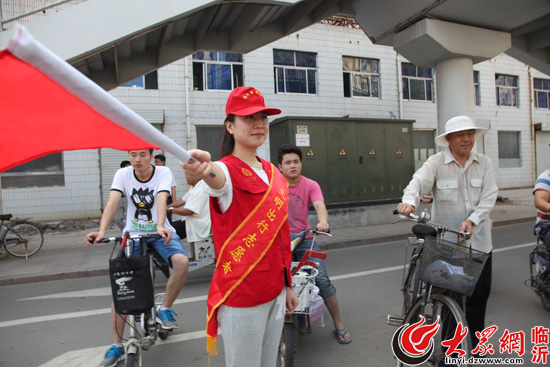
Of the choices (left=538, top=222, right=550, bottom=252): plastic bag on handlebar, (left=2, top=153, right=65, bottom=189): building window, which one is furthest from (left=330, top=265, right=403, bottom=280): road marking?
(left=2, top=153, right=65, bottom=189): building window

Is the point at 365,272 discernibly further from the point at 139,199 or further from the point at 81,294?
the point at 81,294

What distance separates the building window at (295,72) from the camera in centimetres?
1505

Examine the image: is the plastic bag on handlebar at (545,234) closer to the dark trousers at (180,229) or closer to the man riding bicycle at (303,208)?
the man riding bicycle at (303,208)

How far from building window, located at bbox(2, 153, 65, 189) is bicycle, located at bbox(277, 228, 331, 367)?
11.9 m

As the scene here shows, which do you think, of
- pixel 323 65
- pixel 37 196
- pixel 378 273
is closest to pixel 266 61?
pixel 323 65

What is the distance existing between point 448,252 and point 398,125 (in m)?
8.94

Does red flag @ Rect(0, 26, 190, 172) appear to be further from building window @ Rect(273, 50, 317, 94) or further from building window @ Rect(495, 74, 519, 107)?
building window @ Rect(495, 74, 519, 107)

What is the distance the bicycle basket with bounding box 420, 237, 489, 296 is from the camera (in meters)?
2.49

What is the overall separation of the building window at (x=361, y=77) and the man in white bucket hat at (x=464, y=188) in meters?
13.7

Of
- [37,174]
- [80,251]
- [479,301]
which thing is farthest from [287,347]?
[37,174]

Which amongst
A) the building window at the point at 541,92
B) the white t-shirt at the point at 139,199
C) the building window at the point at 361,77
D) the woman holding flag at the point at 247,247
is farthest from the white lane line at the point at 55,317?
the building window at the point at 541,92

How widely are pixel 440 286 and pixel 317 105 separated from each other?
44.6ft

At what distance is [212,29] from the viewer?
9.17m

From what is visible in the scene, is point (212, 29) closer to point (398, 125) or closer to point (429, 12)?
point (429, 12)
